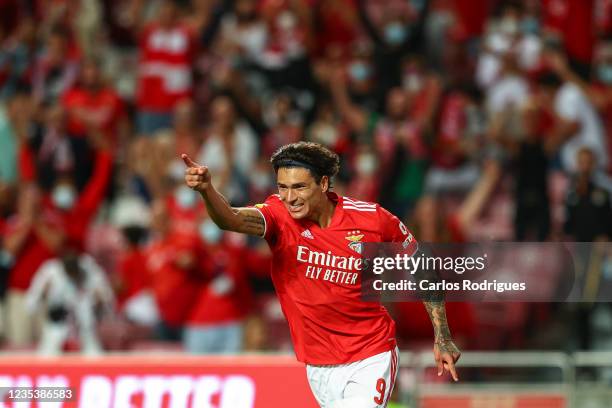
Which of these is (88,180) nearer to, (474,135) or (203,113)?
(203,113)

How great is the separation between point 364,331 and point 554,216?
6.60 metres

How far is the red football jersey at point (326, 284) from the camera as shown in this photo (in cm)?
682

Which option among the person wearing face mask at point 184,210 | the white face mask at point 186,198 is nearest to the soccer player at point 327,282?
the person wearing face mask at point 184,210

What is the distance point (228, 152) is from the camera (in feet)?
43.4

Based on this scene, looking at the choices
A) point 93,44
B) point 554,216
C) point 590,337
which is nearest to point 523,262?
point 590,337

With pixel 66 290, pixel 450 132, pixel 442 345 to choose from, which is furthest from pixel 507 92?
pixel 442 345

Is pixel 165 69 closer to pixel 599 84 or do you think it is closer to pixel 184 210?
pixel 184 210

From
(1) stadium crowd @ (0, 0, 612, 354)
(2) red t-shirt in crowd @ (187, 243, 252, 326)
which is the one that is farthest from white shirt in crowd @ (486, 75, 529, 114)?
(2) red t-shirt in crowd @ (187, 243, 252, 326)

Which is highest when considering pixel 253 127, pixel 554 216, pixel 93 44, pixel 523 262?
pixel 93 44

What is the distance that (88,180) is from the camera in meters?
13.6

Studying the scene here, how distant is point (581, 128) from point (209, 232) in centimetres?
424

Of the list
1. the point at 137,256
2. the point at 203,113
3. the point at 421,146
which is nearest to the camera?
the point at 137,256

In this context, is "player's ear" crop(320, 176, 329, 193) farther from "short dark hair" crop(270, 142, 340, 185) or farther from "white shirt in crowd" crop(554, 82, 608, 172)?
"white shirt in crowd" crop(554, 82, 608, 172)

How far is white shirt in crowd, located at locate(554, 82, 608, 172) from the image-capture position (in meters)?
13.4
